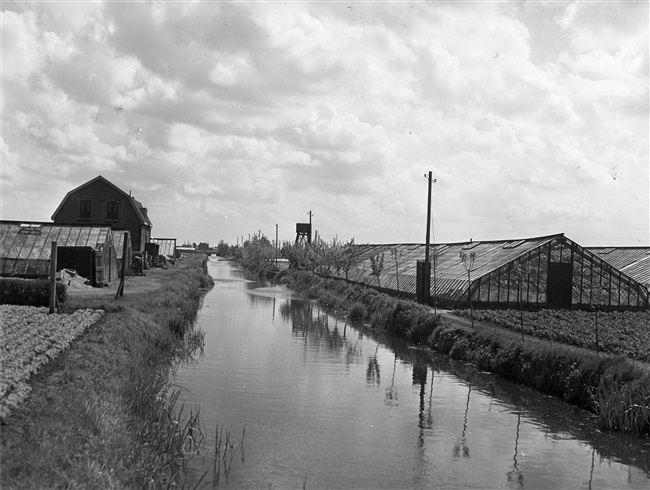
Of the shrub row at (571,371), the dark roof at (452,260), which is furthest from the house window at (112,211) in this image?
the shrub row at (571,371)

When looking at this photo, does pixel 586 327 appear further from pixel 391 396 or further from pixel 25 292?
pixel 25 292

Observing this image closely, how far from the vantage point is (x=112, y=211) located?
222 feet

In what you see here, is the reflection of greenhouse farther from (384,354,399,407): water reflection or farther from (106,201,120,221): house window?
(106,201,120,221): house window

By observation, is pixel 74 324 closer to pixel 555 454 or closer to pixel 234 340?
pixel 234 340

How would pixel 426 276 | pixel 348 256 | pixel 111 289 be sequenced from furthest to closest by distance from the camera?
pixel 348 256 → pixel 426 276 → pixel 111 289

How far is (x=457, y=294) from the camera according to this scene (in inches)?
1468

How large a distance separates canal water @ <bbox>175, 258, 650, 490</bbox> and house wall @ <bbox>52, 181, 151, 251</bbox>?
4445cm

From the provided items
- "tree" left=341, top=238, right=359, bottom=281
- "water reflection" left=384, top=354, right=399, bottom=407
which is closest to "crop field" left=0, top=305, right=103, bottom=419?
"water reflection" left=384, top=354, right=399, bottom=407

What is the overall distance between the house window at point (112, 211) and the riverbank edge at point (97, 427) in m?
50.5

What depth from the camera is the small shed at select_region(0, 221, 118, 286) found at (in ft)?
121

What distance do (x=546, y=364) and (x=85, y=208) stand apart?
187ft

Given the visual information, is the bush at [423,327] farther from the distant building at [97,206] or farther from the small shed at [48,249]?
the distant building at [97,206]

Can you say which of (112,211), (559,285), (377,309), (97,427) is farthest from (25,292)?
(112,211)

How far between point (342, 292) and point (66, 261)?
20.0m
